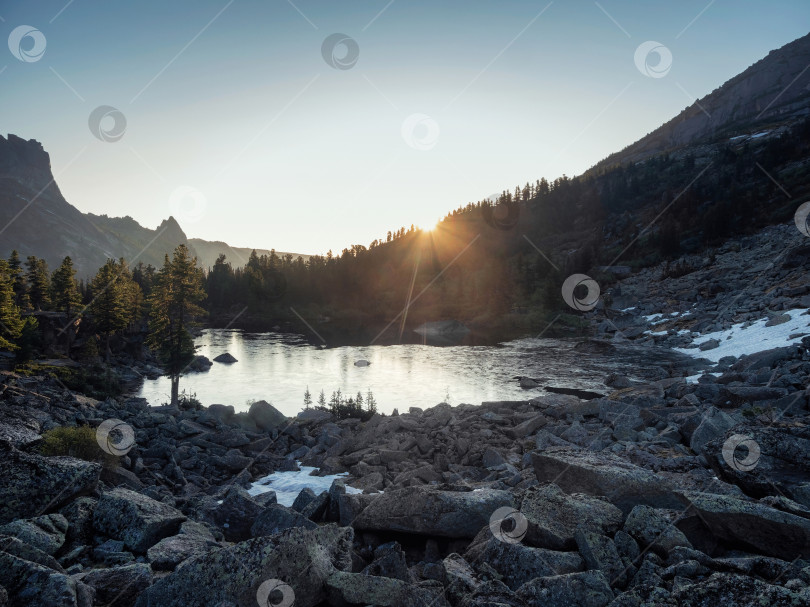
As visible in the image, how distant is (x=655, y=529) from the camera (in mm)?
5273

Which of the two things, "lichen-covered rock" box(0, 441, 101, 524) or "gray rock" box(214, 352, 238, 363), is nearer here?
"lichen-covered rock" box(0, 441, 101, 524)

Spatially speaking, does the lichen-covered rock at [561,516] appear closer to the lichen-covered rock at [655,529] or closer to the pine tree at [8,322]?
the lichen-covered rock at [655,529]

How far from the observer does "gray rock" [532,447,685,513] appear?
262 inches

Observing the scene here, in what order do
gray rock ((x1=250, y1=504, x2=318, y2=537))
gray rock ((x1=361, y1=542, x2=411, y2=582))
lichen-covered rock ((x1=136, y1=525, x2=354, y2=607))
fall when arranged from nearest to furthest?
1. lichen-covered rock ((x1=136, y1=525, x2=354, y2=607))
2. gray rock ((x1=361, y1=542, x2=411, y2=582))
3. gray rock ((x1=250, y1=504, x2=318, y2=537))

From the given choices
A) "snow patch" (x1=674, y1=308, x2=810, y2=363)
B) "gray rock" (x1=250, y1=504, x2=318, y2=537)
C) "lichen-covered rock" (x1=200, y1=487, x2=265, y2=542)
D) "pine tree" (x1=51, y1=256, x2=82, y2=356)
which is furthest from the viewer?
"pine tree" (x1=51, y1=256, x2=82, y2=356)

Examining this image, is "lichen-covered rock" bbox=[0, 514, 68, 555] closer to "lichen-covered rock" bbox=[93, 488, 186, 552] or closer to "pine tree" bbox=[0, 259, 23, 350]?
"lichen-covered rock" bbox=[93, 488, 186, 552]

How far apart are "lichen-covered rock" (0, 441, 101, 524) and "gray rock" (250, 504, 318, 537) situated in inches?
116

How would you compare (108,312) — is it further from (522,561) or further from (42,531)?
(522,561)

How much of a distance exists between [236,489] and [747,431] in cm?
1105

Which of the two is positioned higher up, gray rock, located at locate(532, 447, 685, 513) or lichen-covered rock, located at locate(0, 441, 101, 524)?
lichen-covered rock, located at locate(0, 441, 101, 524)

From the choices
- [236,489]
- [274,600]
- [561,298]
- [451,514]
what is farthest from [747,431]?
[561,298]

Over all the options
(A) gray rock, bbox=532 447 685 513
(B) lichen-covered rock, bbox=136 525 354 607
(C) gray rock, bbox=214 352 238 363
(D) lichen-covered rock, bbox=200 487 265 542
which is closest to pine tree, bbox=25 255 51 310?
(C) gray rock, bbox=214 352 238 363

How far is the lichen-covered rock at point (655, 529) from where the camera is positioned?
508cm

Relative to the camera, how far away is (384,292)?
126062mm
